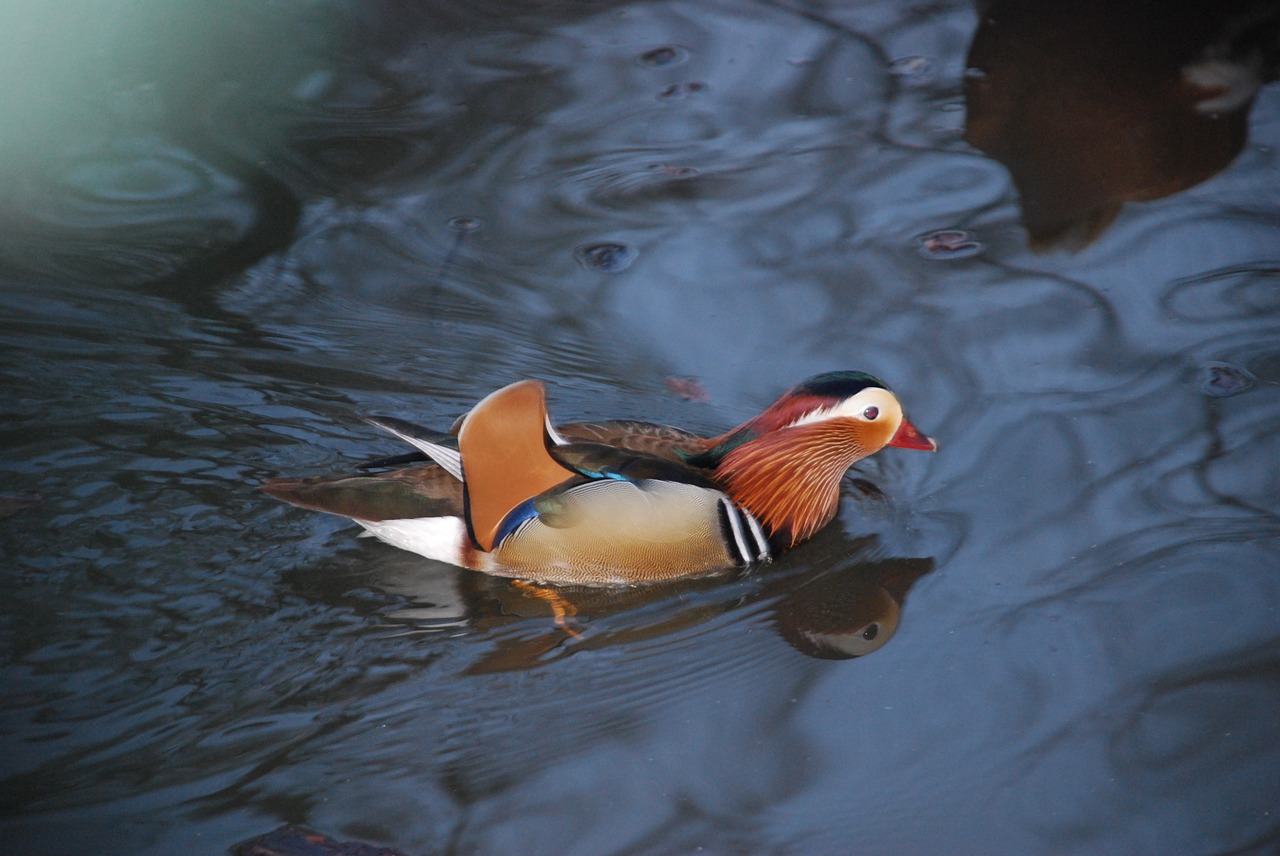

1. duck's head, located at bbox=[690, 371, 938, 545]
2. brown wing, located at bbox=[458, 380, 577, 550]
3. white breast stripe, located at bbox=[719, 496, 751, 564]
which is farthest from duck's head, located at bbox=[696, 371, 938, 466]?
brown wing, located at bbox=[458, 380, 577, 550]

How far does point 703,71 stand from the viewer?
19.5 ft

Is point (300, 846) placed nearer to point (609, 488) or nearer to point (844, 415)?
point (609, 488)

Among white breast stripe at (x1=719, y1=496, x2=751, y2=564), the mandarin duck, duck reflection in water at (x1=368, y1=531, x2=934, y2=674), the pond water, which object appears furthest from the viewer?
white breast stripe at (x1=719, y1=496, x2=751, y2=564)

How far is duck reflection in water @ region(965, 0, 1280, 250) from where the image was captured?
16.4 feet

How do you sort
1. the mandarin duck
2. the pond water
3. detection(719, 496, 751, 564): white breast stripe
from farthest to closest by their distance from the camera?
detection(719, 496, 751, 564): white breast stripe → the mandarin duck → the pond water

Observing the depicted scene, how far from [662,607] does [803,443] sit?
2.21ft

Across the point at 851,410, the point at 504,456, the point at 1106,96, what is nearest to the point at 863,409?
the point at 851,410

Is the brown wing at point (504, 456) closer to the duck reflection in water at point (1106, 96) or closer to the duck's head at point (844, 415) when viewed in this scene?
the duck's head at point (844, 415)

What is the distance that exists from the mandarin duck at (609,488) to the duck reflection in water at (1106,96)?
1624mm

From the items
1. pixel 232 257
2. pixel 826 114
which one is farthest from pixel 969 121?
pixel 232 257

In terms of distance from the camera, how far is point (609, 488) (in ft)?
11.2

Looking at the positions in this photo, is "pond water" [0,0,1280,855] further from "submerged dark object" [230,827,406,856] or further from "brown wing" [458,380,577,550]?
"brown wing" [458,380,577,550]

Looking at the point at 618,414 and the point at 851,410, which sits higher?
the point at 851,410

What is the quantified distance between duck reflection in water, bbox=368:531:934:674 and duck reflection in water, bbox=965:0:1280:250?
1.93 meters
